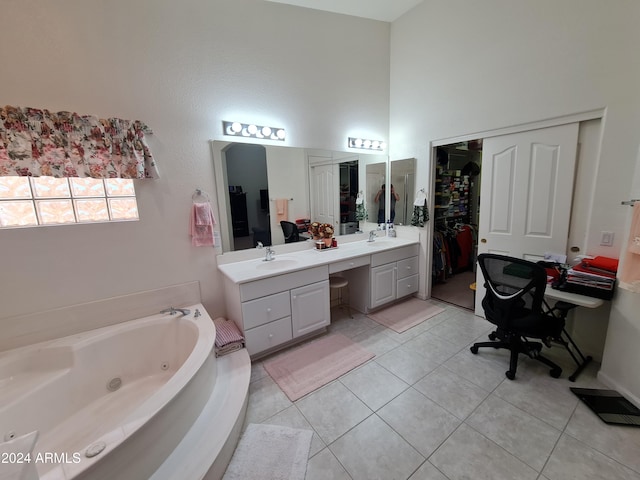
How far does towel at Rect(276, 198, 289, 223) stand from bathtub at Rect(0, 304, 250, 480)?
3.87 feet

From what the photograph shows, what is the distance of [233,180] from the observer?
2.53 metres

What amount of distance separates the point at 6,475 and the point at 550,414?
2638 millimetres

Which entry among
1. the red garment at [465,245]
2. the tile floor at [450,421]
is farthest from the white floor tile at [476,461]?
the red garment at [465,245]

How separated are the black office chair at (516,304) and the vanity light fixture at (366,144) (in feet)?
6.42

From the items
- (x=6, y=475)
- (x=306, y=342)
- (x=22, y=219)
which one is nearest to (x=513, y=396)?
(x=306, y=342)

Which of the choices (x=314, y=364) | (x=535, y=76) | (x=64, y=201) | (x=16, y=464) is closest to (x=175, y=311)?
(x=64, y=201)

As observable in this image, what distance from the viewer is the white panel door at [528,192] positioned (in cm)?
228

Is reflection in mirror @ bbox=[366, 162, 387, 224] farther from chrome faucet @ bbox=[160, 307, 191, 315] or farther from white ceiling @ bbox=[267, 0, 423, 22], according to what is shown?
chrome faucet @ bbox=[160, 307, 191, 315]

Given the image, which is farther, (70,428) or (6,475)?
(70,428)

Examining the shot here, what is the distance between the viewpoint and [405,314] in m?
3.15

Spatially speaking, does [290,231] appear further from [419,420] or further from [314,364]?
[419,420]

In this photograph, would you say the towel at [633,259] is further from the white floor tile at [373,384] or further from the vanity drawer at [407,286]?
the vanity drawer at [407,286]

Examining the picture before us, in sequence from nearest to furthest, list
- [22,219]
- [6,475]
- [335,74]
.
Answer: [6,475] → [22,219] → [335,74]

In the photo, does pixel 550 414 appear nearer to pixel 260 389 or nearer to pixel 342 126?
pixel 260 389
